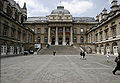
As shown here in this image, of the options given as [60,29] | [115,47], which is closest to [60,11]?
[60,29]

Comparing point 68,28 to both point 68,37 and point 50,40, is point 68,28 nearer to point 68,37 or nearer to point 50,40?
point 68,37

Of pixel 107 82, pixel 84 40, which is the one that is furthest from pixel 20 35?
pixel 107 82

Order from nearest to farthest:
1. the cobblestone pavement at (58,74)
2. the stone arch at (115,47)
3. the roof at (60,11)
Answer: the cobblestone pavement at (58,74), the stone arch at (115,47), the roof at (60,11)

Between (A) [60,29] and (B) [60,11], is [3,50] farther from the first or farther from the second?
(B) [60,11]

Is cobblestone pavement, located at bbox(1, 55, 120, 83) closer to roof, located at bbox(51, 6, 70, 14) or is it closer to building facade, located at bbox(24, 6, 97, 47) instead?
building facade, located at bbox(24, 6, 97, 47)

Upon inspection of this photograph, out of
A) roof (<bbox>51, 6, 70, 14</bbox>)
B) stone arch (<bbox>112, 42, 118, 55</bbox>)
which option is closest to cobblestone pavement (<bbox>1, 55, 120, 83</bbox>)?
stone arch (<bbox>112, 42, 118, 55</bbox>)

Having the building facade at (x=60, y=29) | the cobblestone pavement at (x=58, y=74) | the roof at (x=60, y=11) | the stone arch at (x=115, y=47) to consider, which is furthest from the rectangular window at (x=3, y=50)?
the roof at (x=60, y=11)

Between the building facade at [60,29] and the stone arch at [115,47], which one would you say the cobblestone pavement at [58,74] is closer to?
the stone arch at [115,47]

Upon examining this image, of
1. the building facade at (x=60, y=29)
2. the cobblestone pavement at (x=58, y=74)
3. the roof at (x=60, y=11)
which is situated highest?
the roof at (x=60, y=11)

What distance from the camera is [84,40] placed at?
221ft

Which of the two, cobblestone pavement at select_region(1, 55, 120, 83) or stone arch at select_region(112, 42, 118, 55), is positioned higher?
stone arch at select_region(112, 42, 118, 55)

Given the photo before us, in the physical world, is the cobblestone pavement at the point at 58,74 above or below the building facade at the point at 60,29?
below

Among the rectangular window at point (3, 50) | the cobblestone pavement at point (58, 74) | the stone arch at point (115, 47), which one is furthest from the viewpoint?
the stone arch at point (115, 47)

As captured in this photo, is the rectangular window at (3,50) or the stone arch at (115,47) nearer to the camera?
the rectangular window at (3,50)
